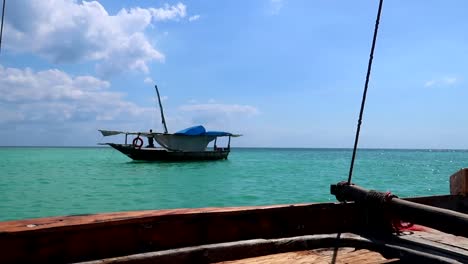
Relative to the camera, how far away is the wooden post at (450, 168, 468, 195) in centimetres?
479

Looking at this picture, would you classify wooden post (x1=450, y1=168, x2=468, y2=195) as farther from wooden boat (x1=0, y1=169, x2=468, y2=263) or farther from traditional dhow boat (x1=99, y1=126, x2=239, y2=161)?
traditional dhow boat (x1=99, y1=126, x2=239, y2=161)

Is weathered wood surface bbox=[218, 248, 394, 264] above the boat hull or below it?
above

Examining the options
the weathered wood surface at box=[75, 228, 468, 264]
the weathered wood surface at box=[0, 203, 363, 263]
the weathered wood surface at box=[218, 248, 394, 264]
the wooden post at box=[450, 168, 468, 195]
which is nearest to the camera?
the weathered wood surface at box=[0, 203, 363, 263]

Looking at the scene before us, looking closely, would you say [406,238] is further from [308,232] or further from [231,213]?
[231,213]

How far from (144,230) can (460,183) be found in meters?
4.28

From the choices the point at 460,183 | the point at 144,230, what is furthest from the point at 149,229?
the point at 460,183

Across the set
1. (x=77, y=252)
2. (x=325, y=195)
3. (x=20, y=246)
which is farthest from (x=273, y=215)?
(x=325, y=195)

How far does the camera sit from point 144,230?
2.79m

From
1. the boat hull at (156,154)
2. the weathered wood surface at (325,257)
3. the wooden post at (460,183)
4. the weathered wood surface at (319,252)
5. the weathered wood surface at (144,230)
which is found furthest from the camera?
the boat hull at (156,154)

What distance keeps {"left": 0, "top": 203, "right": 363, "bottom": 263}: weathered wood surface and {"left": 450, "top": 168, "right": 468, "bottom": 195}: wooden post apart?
2266 millimetres

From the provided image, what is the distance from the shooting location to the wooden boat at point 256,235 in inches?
97.7

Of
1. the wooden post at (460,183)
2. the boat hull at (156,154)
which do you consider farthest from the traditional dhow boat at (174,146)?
the wooden post at (460,183)

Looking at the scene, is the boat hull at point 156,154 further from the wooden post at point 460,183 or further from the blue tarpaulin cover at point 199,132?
the wooden post at point 460,183

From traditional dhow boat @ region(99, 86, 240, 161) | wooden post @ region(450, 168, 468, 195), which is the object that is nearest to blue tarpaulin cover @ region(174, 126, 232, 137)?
traditional dhow boat @ region(99, 86, 240, 161)
